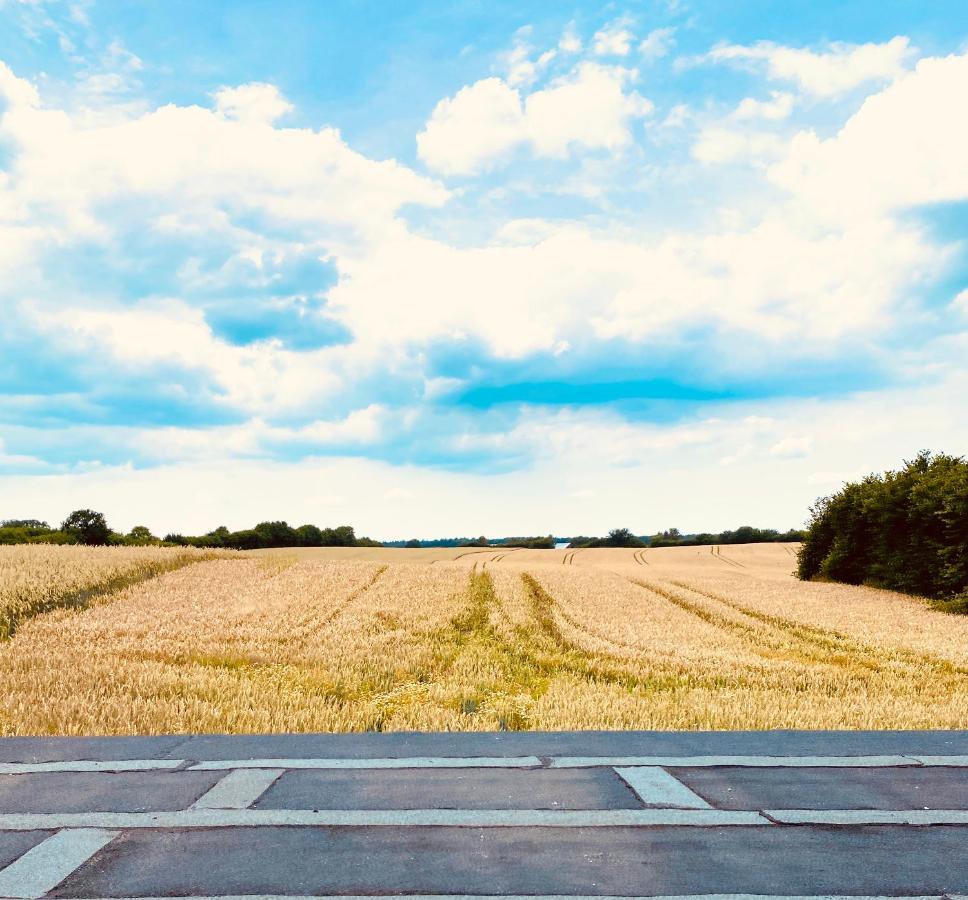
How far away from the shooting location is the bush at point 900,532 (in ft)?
97.1

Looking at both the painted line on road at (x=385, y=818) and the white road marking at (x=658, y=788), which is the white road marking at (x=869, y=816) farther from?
the white road marking at (x=658, y=788)

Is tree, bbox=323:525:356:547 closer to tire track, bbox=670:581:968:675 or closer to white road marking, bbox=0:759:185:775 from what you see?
tire track, bbox=670:581:968:675

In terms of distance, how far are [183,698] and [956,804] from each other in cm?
872

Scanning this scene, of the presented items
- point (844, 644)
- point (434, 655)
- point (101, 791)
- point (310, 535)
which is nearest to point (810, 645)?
point (844, 644)

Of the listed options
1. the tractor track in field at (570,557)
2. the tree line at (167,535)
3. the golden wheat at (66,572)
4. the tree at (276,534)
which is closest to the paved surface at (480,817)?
the golden wheat at (66,572)

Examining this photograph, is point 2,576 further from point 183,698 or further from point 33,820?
point 33,820

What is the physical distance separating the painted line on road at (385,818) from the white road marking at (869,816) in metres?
0.23

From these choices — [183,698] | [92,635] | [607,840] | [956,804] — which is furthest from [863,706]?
[92,635]

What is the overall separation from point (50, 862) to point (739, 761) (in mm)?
5251

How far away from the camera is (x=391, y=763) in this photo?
626 cm

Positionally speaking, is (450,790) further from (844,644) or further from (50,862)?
(844,644)

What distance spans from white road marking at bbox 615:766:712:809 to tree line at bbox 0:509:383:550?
6142 centimetres

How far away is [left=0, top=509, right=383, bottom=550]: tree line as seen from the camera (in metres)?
71.6

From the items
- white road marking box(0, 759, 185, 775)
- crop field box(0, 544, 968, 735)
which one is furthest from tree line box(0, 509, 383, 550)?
white road marking box(0, 759, 185, 775)
